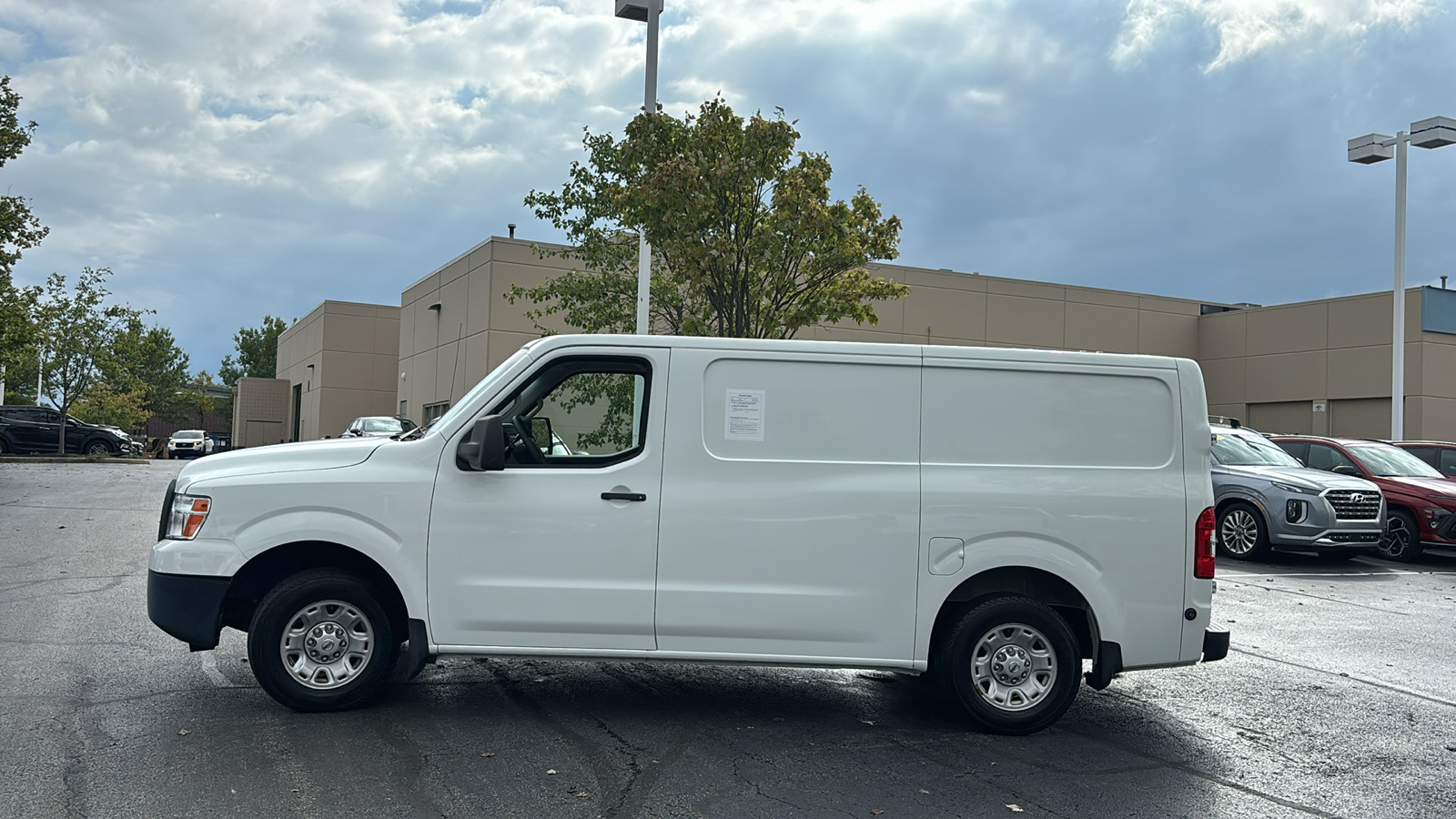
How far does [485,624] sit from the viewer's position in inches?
228

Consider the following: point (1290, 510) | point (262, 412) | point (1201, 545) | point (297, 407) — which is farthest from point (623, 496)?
point (262, 412)

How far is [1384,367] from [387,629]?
109ft

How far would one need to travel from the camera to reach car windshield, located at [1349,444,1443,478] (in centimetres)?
1620

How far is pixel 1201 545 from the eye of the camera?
5.96 m

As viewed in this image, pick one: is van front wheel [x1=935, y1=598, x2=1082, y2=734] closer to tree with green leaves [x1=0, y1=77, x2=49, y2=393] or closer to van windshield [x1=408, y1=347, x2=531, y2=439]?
van windshield [x1=408, y1=347, x2=531, y2=439]

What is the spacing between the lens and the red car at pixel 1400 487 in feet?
50.0

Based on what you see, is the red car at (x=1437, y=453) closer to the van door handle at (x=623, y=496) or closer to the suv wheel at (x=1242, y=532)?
the suv wheel at (x=1242, y=532)

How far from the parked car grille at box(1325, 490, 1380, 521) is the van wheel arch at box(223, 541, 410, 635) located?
12442mm

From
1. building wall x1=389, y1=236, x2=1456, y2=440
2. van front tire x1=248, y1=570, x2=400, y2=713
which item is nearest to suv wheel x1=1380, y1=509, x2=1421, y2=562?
van front tire x1=248, y1=570, x2=400, y2=713

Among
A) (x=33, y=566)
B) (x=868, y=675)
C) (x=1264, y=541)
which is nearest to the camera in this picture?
(x=868, y=675)

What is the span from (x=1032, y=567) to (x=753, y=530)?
151 cm

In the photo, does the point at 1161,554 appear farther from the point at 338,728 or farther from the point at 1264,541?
the point at 1264,541

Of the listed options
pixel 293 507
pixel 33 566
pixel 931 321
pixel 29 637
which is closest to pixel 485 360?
pixel 931 321

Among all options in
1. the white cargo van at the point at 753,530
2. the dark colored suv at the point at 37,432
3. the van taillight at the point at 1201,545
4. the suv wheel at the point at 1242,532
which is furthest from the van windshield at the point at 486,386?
the dark colored suv at the point at 37,432
